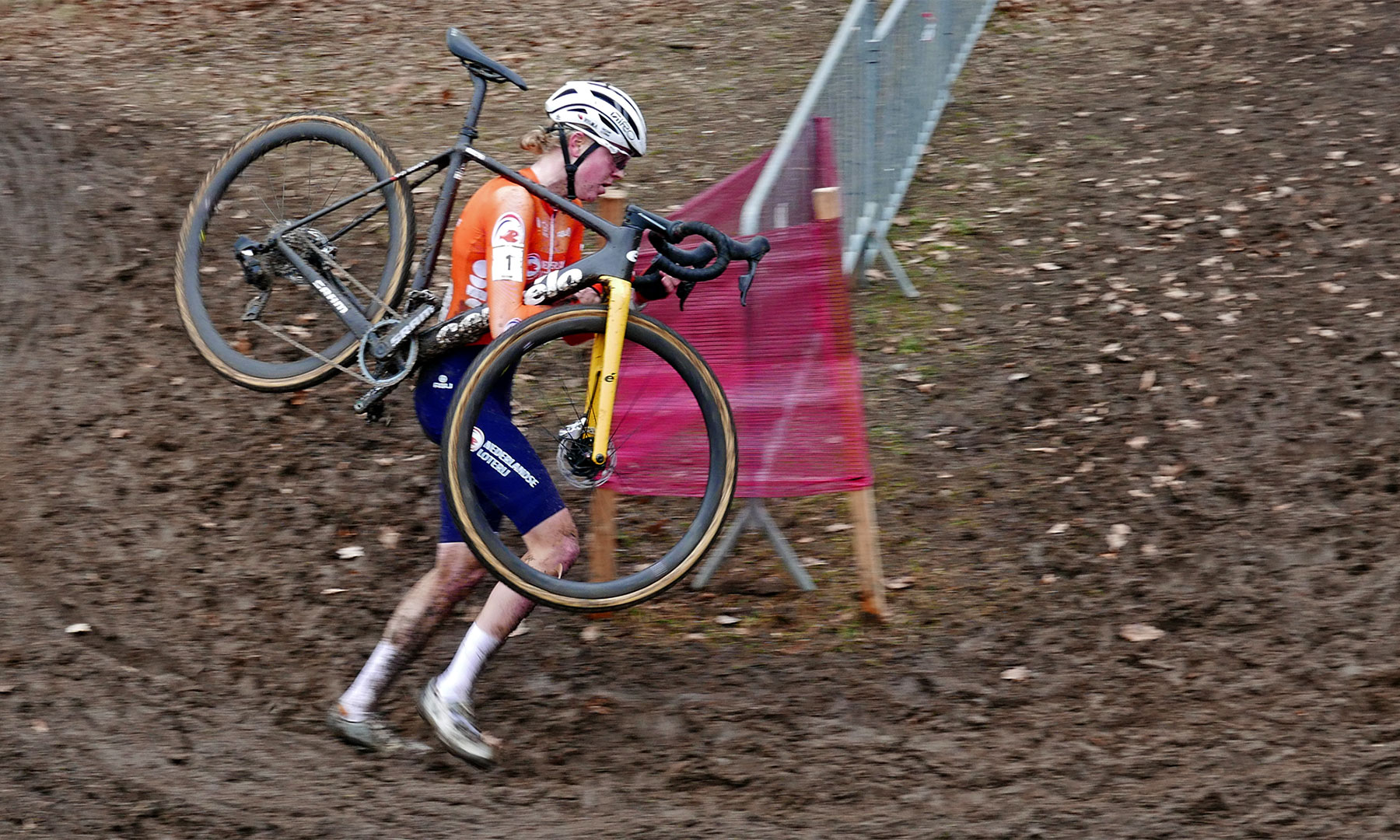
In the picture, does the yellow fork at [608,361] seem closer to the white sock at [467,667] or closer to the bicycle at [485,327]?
the bicycle at [485,327]

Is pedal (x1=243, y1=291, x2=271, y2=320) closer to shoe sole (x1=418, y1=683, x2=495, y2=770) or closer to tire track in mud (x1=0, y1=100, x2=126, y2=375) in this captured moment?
shoe sole (x1=418, y1=683, x2=495, y2=770)

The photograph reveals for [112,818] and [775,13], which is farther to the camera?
[775,13]

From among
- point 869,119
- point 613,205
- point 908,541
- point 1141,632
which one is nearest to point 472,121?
point 613,205

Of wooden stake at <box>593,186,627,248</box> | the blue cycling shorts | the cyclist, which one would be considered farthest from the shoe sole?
wooden stake at <box>593,186,627,248</box>

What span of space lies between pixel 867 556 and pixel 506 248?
6.24ft

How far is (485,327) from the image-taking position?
13.9 ft

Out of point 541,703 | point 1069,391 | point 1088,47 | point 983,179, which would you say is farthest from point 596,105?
point 1088,47

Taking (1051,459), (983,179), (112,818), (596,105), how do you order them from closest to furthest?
(112,818)
(596,105)
(1051,459)
(983,179)

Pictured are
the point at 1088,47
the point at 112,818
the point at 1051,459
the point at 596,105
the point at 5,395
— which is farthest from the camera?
the point at 1088,47

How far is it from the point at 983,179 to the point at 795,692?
4.74m

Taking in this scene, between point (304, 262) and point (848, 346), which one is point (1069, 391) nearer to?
point (848, 346)

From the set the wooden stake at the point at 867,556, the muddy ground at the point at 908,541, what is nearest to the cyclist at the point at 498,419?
the muddy ground at the point at 908,541

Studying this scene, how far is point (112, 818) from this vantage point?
12.8ft

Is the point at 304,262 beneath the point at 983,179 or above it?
above
